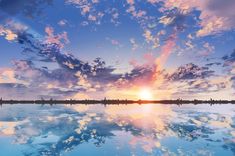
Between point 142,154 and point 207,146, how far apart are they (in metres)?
8.45

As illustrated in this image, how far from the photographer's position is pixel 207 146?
3200cm

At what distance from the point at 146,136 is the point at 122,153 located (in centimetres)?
780

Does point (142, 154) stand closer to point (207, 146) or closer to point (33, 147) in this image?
point (207, 146)

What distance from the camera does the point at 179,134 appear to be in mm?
37469

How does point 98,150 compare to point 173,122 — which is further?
point 173,122

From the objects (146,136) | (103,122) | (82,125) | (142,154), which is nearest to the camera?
(142,154)

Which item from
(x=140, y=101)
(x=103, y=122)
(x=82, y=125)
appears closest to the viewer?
(x=82, y=125)

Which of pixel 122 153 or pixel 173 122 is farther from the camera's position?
pixel 173 122

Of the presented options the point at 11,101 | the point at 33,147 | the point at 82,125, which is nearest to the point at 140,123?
the point at 82,125

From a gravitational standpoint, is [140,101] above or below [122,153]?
above

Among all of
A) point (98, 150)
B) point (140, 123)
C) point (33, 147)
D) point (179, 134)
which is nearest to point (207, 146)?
point (179, 134)

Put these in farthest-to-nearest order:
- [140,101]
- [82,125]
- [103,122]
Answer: [140,101], [103,122], [82,125]

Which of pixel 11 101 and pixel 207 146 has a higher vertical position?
pixel 11 101

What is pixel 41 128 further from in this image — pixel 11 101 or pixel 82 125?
pixel 11 101
